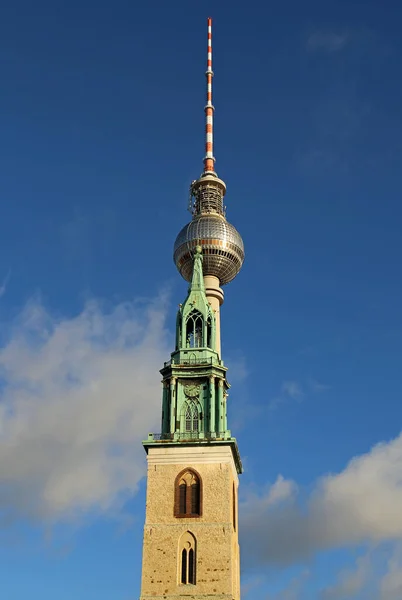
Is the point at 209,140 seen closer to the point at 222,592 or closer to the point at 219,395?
the point at 219,395

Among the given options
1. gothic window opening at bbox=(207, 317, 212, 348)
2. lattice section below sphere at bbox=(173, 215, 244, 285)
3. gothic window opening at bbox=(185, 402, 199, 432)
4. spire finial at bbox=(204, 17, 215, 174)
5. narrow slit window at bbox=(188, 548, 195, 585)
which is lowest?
narrow slit window at bbox=(188, 548, 195, 585)

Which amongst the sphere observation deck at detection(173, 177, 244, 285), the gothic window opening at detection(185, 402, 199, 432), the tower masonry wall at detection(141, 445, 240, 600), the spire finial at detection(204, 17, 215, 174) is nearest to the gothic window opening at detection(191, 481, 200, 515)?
the tower masonry wall at detection(141, 445, 240, 600)

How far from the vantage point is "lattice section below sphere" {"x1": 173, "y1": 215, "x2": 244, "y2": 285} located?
12425cm

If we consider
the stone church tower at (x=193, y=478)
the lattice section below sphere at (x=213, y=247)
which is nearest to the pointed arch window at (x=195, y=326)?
the stone church tower at (x=193, y=478)

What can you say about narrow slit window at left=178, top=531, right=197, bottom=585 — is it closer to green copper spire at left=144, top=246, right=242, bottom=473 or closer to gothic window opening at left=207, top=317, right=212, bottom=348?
green copper spire at left=144, top=246, right=242, bottom=473

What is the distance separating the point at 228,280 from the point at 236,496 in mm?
42413

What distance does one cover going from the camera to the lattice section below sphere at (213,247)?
124 m

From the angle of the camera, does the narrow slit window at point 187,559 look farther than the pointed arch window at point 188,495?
No

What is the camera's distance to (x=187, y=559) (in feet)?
271

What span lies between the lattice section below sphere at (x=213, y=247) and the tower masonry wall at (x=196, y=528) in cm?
4191

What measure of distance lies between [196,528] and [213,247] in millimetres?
50712

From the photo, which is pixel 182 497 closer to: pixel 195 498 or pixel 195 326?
pixel 195 498

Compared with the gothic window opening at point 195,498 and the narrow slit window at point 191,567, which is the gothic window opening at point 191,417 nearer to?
the gothic window opening at point 195,498

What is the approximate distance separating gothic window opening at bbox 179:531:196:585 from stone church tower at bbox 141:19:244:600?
10cm
